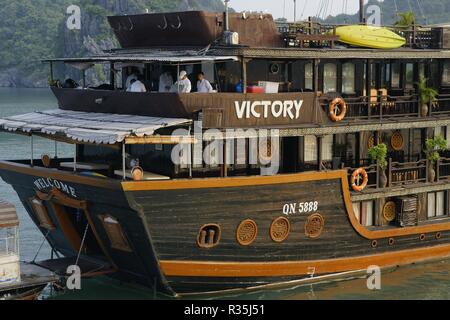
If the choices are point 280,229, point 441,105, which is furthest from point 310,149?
point 441,105

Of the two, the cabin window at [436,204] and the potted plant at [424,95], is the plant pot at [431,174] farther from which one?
the potted plant at [424,95]

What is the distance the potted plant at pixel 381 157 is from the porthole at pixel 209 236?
3927 millimetres

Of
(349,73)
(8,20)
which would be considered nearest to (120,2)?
(8,20)

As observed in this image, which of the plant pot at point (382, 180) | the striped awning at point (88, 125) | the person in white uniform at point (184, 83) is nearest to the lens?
the striped awning at point (88, 125)

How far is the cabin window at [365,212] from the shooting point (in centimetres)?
1831

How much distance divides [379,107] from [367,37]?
1.35m

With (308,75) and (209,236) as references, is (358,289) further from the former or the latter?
(308,75)

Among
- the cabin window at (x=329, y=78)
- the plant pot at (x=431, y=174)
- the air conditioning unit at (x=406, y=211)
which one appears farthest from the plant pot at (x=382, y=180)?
the cabin window at (x=329, y=78)

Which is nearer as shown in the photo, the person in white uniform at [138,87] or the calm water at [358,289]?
the calm water at [358,289]

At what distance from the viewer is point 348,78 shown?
1875 cm

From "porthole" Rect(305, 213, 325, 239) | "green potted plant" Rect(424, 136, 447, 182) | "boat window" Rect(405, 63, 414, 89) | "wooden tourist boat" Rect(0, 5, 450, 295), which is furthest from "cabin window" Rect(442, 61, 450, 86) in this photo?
"porthole" Rect(305, 213, 325, 239)

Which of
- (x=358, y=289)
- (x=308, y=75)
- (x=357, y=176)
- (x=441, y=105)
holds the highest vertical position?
(x=308, y=75)

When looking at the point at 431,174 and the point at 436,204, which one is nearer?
the point at 431,174

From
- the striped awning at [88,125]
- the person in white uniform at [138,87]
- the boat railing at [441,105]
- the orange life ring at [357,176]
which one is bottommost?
the orange life ring at [357,176]
